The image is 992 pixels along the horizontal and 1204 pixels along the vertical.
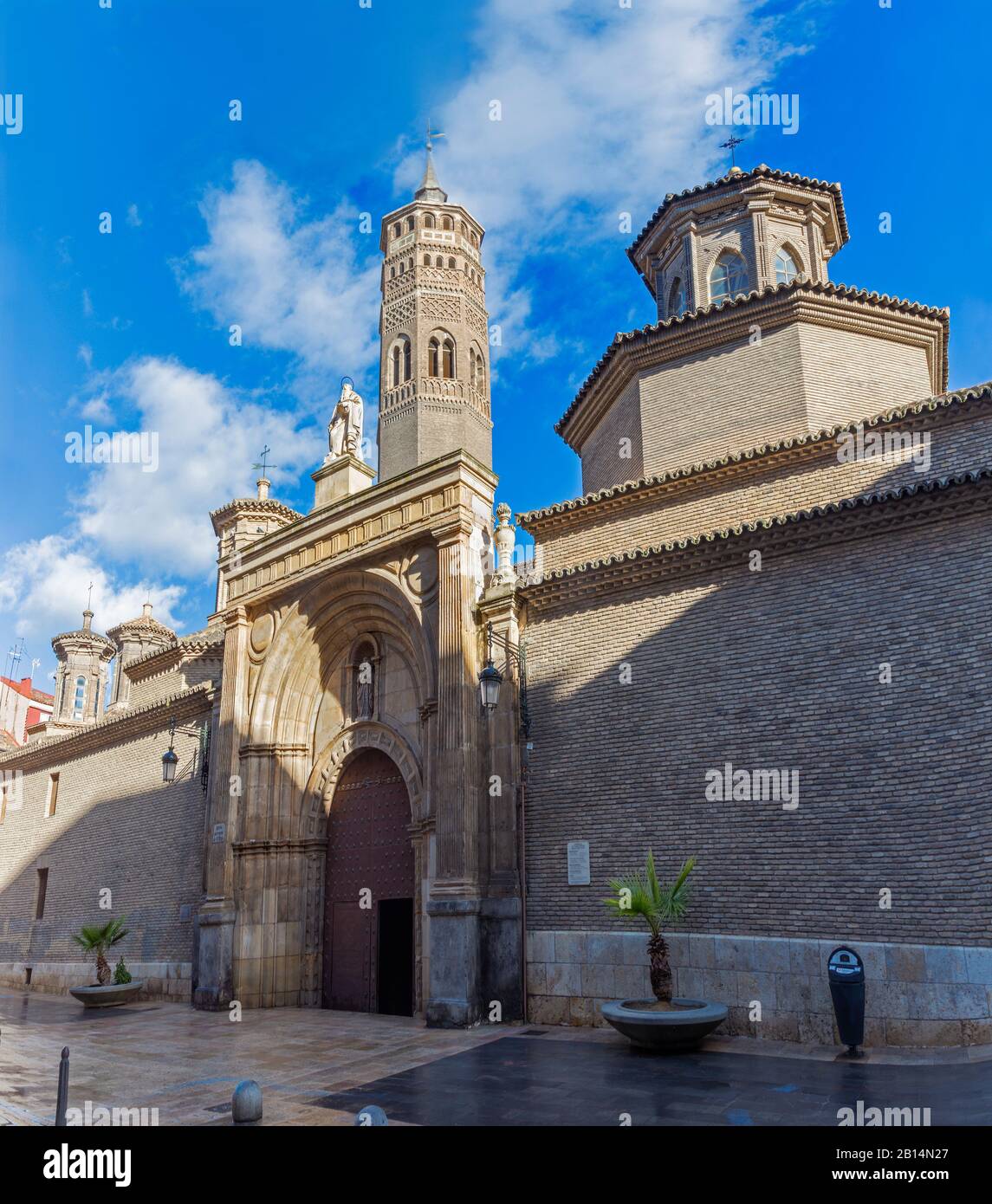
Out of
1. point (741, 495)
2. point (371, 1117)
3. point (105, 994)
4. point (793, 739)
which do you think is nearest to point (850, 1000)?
point (793, 739)

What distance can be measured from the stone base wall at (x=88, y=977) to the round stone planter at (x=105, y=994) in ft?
3.03

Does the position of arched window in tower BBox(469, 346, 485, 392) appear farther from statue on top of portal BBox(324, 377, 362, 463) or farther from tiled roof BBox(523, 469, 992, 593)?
tiled roof BBox(523, 469, 992, 593)

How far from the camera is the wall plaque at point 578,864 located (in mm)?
12299

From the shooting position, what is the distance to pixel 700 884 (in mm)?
11195

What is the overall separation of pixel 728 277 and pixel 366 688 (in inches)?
477

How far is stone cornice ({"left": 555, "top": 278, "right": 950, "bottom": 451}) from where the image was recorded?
16.8 metres

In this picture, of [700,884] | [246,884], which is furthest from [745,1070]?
[246,884]

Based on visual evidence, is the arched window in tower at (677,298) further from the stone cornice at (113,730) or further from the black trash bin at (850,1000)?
the black trash bin at (850,1000)

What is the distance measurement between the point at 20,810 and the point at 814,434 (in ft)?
78.6

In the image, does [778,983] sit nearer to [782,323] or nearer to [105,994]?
[782,323]

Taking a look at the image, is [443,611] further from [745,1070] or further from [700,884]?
[745,1070]

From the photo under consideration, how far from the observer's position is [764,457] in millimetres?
14203

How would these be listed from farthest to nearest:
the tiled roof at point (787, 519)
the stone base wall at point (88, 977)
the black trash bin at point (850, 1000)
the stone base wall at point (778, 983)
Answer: the stone base wall at point (88, 977) → the tiled roof at point (787, 519) → the black trash bin at point (850, 1000) → the stone base wall at point (778, 983)

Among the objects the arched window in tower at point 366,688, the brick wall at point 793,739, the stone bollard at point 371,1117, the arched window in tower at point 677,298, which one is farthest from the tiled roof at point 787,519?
the arched window in tower at point 677,298
